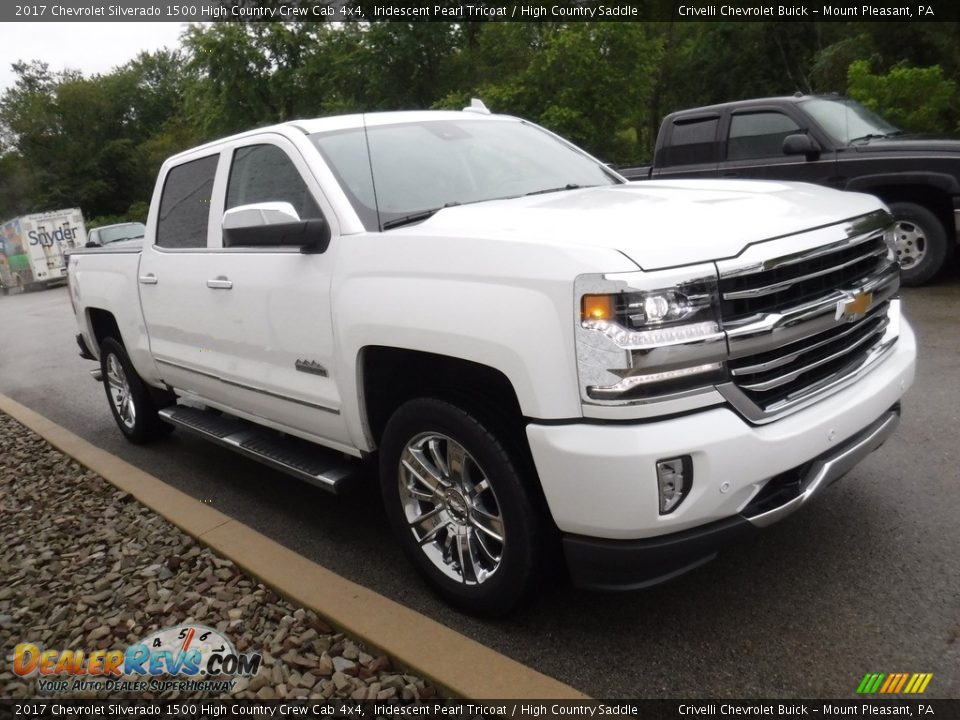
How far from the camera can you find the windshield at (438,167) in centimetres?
357

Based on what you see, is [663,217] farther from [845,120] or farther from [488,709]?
[845,120]

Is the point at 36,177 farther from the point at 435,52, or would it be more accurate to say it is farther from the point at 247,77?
the point at 435,52

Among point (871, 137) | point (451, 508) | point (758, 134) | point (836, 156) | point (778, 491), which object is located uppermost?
point (758, 134)

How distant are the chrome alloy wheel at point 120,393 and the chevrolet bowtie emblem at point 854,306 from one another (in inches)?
189

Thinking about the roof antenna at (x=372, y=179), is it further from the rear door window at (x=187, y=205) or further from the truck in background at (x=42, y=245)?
the truck in background at (x=42, y=245)

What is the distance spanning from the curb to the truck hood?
4.65ft

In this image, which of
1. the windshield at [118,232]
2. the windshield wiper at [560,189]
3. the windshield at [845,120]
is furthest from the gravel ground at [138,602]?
the windshield at [118,232]

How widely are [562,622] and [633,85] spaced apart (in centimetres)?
2240

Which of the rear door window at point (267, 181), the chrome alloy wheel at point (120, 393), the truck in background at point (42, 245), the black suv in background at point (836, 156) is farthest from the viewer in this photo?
the truck in background at point (42, 245)

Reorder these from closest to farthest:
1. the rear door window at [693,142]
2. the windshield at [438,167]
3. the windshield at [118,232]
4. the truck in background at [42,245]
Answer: the windshield at [438,167], the rear door window at [693,142], the windshield at [118,232], the truck in background at [42,245]

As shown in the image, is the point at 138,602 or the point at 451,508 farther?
the point at 138,602

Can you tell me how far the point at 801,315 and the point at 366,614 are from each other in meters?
1.93

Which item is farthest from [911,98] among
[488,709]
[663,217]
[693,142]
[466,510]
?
[488,709]

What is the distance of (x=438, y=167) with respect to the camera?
385 centimetres
